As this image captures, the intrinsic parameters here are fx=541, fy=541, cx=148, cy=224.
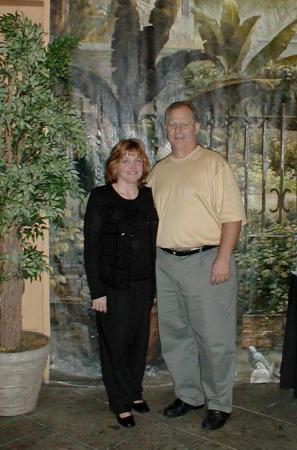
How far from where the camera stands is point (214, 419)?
2895mm

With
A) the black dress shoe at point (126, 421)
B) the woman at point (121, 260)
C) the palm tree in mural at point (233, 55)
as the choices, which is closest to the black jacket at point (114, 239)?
the woman at point (121, 260)

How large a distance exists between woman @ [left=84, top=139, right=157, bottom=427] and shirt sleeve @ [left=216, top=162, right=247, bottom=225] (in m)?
0.37

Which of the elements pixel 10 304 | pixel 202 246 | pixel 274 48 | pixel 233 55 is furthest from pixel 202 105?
pixel 10 304

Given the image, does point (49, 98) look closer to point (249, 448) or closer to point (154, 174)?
point (154, 174)

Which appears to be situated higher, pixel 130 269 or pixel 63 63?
pixel 63 63

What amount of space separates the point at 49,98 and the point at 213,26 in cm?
119

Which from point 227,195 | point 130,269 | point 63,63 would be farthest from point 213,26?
point 130,269

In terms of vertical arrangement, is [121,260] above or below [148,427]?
above

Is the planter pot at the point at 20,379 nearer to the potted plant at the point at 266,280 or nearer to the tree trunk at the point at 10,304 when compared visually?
the tree trunk at the point at 10,304

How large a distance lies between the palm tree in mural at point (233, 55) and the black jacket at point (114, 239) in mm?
993

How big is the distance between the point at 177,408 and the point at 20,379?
0.89m

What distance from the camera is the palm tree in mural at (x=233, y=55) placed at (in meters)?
3.38

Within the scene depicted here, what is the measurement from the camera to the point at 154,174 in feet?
9.97

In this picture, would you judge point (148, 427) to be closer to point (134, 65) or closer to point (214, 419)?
point (214, 419)
